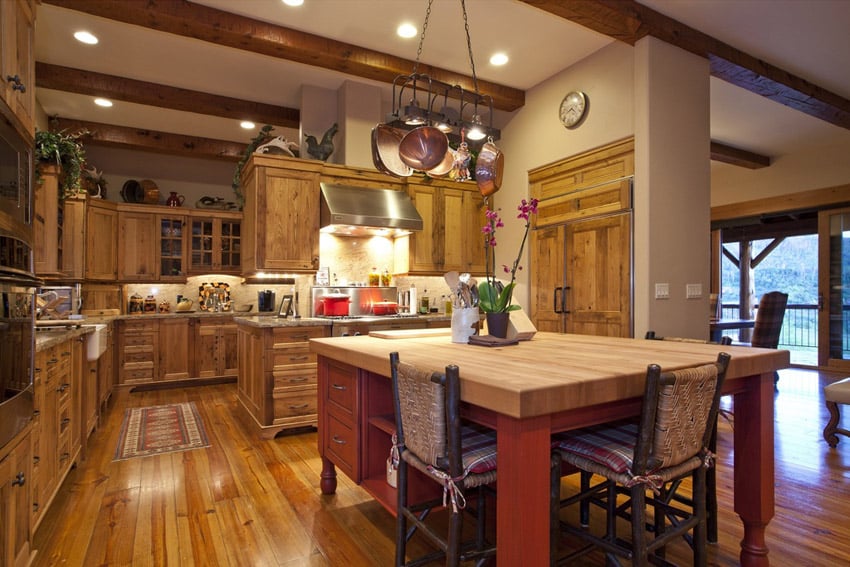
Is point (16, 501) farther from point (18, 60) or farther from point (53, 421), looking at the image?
point (18, 60)

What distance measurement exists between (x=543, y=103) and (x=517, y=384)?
4.31 m

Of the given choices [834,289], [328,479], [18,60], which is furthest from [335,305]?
[834,289]

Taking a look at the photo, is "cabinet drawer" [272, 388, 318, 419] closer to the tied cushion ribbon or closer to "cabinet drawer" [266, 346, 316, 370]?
"cabinet drawer" [266, 346, 316, 370]

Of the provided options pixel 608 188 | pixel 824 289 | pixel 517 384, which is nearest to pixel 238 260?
pixel 608 188

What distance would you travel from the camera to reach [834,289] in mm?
6668

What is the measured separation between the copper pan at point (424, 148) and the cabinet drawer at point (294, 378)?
205 centimetres

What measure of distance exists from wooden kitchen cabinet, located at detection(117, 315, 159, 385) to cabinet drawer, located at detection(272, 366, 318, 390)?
2836mm

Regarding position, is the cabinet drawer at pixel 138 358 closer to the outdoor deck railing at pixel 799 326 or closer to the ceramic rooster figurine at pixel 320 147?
the ceramic rooster figurine at pixel 320 147

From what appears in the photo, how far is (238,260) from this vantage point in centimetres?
659

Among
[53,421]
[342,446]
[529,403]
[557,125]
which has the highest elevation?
[557,125]

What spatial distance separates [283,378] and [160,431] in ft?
3.84

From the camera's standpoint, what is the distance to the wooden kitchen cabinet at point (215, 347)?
19.6ft

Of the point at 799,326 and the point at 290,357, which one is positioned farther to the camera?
the point at 799,326

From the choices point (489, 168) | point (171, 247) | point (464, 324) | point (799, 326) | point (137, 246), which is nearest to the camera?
point (464, 324)
